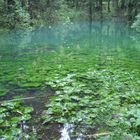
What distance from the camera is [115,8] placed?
53.4 m

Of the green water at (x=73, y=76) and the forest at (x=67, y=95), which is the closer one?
the forest at (x=67, y=95)

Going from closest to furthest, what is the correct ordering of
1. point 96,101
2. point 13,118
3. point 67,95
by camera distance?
point 13,118 → point 96,101 → point 67,95

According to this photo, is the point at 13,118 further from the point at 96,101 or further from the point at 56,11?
the point at 56,11

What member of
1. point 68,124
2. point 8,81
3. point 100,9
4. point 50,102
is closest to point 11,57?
point 8,81

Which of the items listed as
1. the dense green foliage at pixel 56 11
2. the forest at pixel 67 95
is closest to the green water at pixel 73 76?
the forest at pixel 67 95

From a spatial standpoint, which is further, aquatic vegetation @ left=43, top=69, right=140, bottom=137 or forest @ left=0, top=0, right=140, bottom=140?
aquatic vegetation @ left=43, top=69, right=140, bottom=137

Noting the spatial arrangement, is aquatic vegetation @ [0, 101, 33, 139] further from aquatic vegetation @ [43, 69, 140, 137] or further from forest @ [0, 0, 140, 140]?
aquatic vegetation @ [43, 69, 140, 137]

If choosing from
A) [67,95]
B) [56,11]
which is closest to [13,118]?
[67,95]

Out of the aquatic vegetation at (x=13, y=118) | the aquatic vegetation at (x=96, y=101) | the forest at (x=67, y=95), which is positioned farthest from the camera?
the aquatic vegetation at (x=96, y=101)

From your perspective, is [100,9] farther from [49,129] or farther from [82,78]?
[49,129]

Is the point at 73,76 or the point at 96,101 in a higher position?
the point at 96,101

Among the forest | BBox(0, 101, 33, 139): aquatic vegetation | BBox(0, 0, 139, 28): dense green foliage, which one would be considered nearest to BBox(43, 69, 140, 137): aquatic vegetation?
the forest

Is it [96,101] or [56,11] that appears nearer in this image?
[96,101]

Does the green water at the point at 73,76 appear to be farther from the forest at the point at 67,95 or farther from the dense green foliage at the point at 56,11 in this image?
the dense green foliage at the point at 56,11
